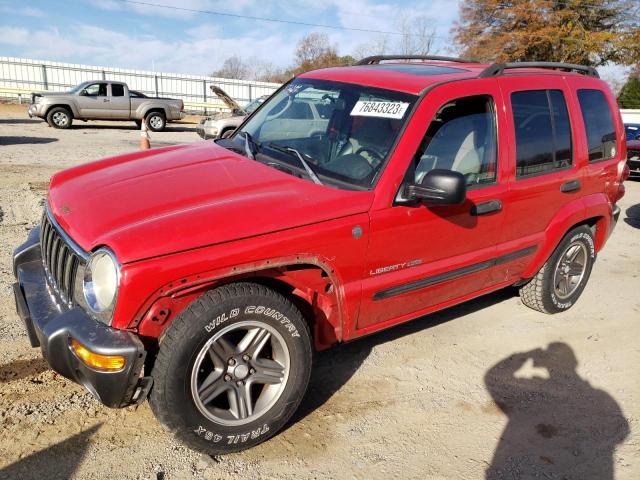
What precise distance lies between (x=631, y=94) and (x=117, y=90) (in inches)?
1372

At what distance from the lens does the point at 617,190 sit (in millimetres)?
4754

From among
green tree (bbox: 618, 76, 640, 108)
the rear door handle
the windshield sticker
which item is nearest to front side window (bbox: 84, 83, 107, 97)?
the windshield sticker

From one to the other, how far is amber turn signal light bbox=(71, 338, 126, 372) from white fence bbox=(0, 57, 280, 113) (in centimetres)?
2935

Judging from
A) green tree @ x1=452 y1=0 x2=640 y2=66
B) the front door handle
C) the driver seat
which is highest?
green tree @ x1=452 y1=0 x2=640 y2=66

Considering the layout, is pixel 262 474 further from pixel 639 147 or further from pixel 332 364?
pixel 639 147

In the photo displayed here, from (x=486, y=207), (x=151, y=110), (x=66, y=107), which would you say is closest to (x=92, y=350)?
(x=486, y=207)

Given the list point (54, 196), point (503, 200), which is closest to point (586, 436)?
point (503, 200)

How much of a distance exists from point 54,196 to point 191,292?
1313 millimetres

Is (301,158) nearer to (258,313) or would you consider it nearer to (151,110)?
(258,313)

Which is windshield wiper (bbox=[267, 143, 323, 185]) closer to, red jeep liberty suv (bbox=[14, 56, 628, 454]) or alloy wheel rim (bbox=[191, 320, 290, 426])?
red jeep liberty suv (bbox=[14, 56, 628, 454])

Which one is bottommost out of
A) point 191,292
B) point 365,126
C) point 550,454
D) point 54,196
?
point 550,454

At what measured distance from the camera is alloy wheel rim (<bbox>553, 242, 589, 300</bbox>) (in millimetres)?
4570

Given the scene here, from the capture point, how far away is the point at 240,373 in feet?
8.89

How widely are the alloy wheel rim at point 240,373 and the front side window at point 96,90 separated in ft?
63.1
